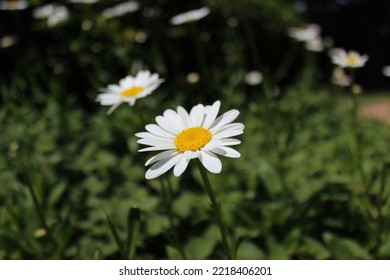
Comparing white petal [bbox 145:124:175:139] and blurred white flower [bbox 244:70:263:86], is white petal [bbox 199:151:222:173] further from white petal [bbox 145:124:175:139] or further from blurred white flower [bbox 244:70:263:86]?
blurred white flower [bbox 244:70:263:86]

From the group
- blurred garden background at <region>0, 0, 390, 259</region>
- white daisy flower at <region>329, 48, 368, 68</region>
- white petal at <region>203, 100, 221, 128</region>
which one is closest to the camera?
white petal at <region>203, 100, 221, 128</region>

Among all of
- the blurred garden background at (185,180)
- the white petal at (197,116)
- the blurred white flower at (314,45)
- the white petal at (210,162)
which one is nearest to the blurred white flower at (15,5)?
the blurred garden background at (185,180)

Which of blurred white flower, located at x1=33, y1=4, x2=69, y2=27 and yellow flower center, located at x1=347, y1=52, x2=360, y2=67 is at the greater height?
blurred white flower, located at x1=33, y1=4, x2=69, y2=27

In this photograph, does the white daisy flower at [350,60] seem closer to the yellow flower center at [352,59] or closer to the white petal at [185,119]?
the yellow flower center at [352,59]

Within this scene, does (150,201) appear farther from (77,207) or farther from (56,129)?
(56,129)

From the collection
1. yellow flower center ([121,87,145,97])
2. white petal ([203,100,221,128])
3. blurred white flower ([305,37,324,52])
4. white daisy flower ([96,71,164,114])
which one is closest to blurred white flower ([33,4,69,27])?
white daisy flower ([96,71,164,114])

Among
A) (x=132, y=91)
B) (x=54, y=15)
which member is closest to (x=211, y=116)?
(x=132, y=91)

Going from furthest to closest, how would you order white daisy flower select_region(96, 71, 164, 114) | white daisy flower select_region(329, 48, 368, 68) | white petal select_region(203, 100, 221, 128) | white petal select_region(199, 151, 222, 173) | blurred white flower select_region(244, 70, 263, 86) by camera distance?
1. blurred white flower select_region(244, 70, 263, 86)
2. white daisy flower select_region(329, 48, 368, 68)
3. white daisy flower select_region(96, 71, 164, 114)
4. white petal select_region(203, 100, 221, 128)
5. white petal select_region(199, 151, 222, 173)

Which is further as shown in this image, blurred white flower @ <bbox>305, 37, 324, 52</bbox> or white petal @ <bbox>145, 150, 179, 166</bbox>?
blurred white flower @ <bbox>305, 37, 324, 52</bbox>
